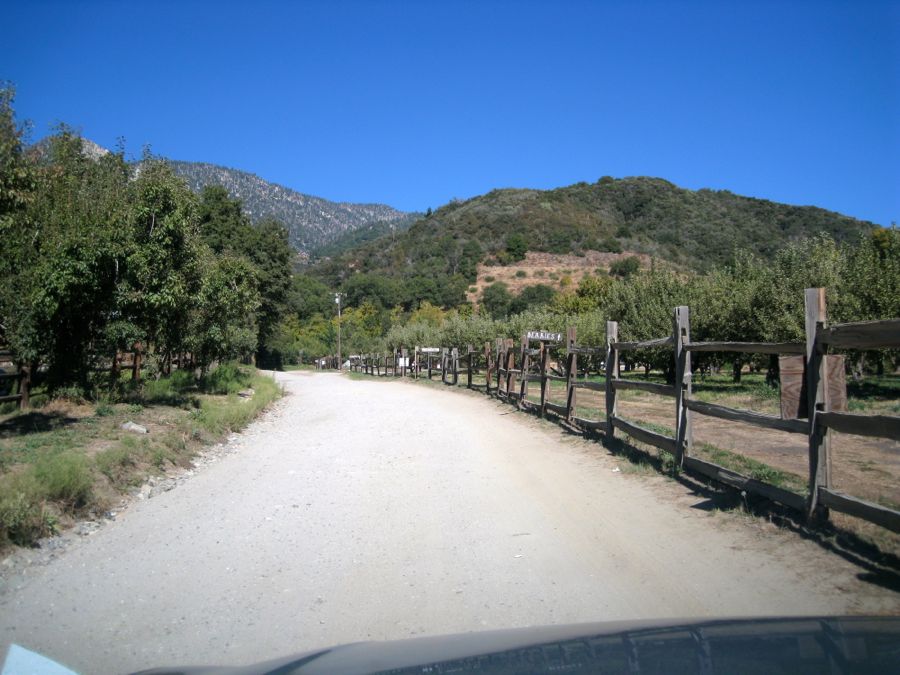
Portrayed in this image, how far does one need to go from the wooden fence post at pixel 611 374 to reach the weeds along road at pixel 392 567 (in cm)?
196

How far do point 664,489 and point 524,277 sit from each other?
82855 mm

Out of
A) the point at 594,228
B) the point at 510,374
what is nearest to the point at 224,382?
the point at 510,374

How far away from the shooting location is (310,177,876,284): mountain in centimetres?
8994

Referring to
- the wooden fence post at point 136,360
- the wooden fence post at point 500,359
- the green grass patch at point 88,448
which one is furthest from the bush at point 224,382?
the wooden fence post at point 500,359

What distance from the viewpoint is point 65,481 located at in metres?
6.46

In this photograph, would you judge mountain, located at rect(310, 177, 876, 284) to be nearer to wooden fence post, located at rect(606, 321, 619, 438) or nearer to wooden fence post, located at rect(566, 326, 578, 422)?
wooden fence post, located at rect(566, 326, 578, 422)

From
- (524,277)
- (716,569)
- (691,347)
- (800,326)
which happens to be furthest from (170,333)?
(524,277)

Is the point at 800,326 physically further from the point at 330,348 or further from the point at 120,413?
the point at 330,348

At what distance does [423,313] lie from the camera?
7931 centimetres

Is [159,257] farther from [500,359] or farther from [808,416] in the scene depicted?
[808,416]

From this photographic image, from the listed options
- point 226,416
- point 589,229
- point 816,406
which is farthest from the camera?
point 589,229

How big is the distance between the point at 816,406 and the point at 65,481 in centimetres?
705

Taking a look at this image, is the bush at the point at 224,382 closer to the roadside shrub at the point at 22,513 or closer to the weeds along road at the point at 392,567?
the weeds along road at the point at 392,567

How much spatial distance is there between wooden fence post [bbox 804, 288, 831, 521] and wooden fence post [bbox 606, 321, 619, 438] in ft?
16.6
